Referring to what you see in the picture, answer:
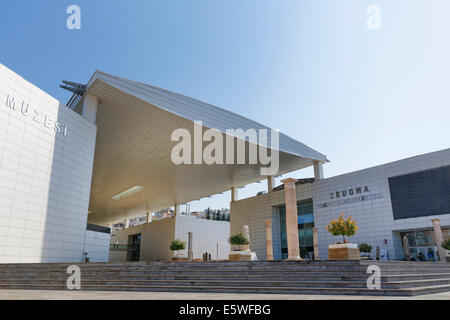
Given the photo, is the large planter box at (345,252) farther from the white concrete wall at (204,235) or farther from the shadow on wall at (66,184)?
the white concrete wall at (204,235)

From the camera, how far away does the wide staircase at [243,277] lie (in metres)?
7.67

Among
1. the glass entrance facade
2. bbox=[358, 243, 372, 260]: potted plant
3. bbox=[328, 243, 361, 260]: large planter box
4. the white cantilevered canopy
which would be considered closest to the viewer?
bbox=[328, 243, 361, 260]: large planter box

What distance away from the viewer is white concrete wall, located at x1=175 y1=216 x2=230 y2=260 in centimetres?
3984

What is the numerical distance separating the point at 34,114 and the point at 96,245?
7.76 m

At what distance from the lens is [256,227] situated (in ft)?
103

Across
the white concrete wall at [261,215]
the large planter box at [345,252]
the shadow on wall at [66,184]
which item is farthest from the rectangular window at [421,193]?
the shadow on wall at [66,184]

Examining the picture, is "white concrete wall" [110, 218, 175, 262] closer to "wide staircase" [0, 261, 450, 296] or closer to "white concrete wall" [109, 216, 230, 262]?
"white concrete wall" [109, 216, 230, 262]

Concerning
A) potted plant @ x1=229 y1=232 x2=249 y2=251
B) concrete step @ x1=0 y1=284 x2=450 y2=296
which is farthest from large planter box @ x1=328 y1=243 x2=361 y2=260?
potted plant @ x1=229 y1=232 x2=249 y2=251

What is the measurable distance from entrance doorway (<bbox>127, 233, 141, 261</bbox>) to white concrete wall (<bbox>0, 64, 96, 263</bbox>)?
33521 millimetres

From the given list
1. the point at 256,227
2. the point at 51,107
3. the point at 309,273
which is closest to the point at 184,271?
the point at 309,273

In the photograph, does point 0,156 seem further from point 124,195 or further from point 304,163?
point 124,195

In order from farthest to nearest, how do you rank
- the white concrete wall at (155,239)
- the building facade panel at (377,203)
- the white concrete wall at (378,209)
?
the white concrete wall at (155,239) < the white concrete wall at (378,209) < the building facade panel at (377,203)

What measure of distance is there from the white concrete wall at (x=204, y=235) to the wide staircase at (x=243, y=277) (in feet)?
94.4

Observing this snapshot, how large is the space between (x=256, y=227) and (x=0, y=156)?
907 inches
